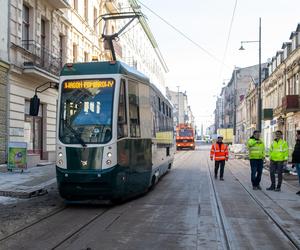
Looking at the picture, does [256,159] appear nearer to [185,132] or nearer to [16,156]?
[16,156]

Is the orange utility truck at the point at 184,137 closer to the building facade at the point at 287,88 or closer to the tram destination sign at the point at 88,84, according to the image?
the building facade at the point at 287,88

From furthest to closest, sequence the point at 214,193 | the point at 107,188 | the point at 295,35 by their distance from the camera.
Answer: the point at 295,35, the point at 214,193, the point at 107,188

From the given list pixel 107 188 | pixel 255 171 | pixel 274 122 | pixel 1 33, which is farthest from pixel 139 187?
pixel 274 122

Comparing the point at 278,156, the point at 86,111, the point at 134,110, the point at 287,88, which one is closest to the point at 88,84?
the point at 86,111

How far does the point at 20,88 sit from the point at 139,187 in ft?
36.2

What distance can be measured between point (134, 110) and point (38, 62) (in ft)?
39.8

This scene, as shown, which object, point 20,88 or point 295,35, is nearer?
point 20,88

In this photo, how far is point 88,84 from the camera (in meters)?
11.3

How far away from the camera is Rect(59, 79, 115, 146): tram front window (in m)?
10.8

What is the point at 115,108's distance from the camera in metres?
10.9

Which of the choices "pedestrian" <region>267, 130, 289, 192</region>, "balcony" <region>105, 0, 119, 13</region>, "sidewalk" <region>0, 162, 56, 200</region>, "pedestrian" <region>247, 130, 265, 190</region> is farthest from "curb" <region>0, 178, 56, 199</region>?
"balcony" <region>105, 0, 119, 13</region>

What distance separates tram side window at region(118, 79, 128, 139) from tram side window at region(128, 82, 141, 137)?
335mm

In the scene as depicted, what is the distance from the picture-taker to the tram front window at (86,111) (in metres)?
10.8

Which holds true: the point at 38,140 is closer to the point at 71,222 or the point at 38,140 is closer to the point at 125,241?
the point at 71,222
